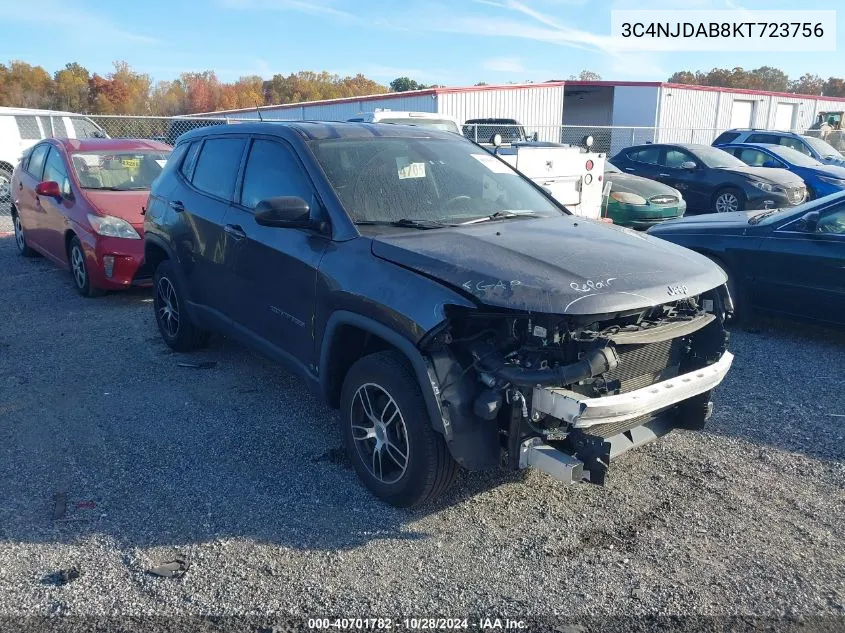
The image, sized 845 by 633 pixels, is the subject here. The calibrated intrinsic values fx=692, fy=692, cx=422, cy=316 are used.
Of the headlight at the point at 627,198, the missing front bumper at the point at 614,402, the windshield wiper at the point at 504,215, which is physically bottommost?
the missing front bumper at the point at 614,402

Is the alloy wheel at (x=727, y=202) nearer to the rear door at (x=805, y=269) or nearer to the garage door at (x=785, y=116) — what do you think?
the rear door at (x=805, y=269)

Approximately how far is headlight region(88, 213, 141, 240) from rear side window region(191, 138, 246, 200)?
2.52 m

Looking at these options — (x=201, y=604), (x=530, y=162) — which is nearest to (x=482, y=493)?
(x=201, y=604)

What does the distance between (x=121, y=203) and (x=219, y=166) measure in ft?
10.7

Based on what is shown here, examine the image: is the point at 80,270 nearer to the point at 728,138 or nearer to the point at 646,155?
the point at 646,155

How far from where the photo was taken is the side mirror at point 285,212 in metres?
3.80

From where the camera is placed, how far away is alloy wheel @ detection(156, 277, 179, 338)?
5.89 m

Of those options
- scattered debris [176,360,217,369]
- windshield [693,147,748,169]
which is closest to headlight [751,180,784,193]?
windshield [693,147,748,169]

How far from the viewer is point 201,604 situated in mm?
2922

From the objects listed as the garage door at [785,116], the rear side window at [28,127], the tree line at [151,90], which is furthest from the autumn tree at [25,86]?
the garage door at [785,116]

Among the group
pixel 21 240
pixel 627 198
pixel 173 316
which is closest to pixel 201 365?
pixel 173 316

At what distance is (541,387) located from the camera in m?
3.09

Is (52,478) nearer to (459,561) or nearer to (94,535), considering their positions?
(94,535)

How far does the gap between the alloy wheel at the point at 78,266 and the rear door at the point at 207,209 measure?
2856mm
